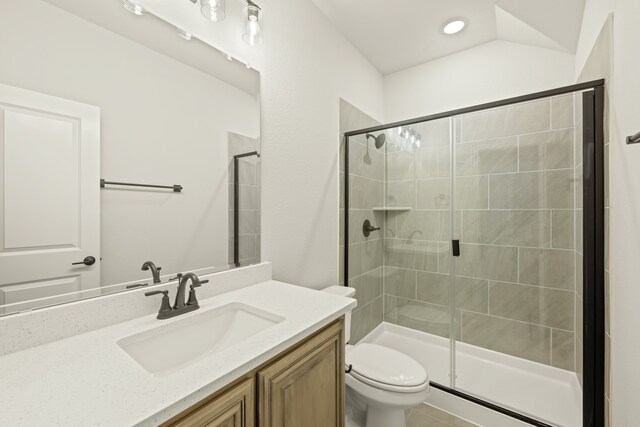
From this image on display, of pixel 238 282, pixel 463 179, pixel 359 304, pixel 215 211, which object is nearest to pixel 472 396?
pixel 359 304

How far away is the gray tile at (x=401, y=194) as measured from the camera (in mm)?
2277

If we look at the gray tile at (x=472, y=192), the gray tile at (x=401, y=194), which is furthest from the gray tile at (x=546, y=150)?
the gray tile at (x=401, y=194)

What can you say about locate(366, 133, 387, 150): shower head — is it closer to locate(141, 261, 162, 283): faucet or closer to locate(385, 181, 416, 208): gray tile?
locate(385, 181, 416, 208): gray tile

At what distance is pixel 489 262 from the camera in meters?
2.03

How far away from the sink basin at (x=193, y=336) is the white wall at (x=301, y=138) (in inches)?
17.4

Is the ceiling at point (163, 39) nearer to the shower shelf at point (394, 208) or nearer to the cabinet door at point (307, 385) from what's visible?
the cabinet door at point (307, 385)

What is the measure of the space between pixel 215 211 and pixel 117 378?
746 mm

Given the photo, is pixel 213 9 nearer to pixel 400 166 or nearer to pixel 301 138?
pixel 301 138

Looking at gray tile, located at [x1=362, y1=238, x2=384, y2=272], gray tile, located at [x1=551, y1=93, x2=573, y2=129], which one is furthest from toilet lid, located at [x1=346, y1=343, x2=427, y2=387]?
gray tile, located at [x1=551, y1=93, x2=573, y2=129]

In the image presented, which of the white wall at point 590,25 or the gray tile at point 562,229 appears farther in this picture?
the gray tile at point 562,229

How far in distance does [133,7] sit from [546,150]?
2.36 meters

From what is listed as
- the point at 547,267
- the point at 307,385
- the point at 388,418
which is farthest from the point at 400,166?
the point at 307,385

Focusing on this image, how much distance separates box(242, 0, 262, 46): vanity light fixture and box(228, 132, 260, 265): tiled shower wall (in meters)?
0.46

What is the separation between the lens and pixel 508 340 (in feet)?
6.63
